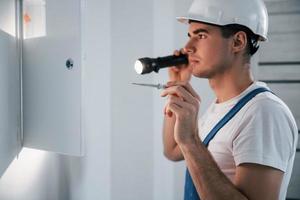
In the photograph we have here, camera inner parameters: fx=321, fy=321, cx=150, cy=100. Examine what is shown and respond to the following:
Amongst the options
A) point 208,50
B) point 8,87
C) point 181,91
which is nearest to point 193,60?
point 208,50

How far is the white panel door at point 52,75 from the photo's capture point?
1198mm

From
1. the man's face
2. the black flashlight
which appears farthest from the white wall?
the man's face

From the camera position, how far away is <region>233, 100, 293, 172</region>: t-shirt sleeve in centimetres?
81

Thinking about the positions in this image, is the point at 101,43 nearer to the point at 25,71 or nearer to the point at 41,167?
the point at 25,71

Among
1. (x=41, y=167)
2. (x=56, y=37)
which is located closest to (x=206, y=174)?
(x=56, y=37)

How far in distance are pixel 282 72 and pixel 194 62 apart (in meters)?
1.19

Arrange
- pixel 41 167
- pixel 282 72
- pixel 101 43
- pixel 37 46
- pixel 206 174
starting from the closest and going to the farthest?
1. pixel 206 174
2. pixel 37 46
3. pixel 41 167
4. pixel 101 43
5. pixel 282 72

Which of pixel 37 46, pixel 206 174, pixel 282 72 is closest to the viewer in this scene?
pixel 206 174

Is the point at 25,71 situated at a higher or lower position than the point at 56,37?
lower

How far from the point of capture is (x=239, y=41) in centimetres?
100

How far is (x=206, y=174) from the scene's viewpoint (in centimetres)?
83

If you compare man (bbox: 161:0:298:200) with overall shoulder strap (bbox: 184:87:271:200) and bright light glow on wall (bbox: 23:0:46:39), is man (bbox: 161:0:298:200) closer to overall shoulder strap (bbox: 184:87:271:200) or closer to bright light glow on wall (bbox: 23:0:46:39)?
overall shoulder strap (bbox: 184:87:271:200)

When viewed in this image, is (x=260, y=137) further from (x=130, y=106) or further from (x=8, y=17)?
(x=130, y=106)

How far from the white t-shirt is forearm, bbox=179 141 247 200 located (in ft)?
0.22
